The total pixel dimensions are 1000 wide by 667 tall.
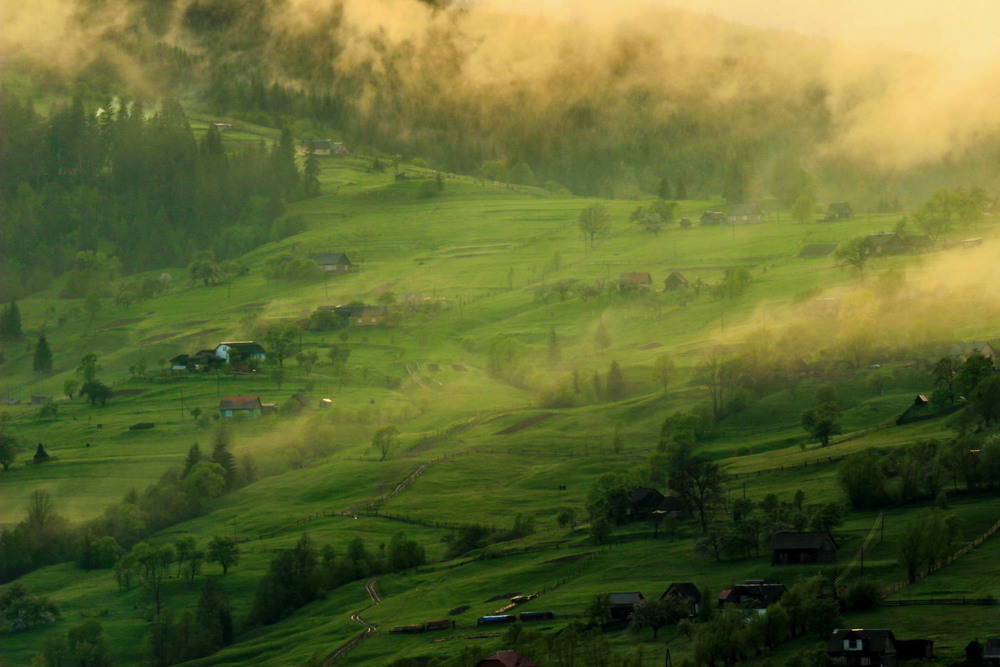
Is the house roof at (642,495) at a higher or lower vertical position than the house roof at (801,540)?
lower

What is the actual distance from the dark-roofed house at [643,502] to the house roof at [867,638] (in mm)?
52440

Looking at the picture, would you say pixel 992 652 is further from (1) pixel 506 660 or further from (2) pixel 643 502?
(2) pixel 643 502

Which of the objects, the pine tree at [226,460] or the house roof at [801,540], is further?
the pine tree at [226,460]

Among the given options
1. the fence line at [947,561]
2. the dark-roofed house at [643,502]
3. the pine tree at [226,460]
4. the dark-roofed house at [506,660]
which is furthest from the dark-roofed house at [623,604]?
the pine tree at [226,460]

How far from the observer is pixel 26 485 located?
192500 millimetres

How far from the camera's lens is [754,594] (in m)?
110

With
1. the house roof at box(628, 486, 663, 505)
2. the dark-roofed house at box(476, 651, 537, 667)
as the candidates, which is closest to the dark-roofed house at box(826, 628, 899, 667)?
the dark-roofed house at box(476, 651, 537, 667)

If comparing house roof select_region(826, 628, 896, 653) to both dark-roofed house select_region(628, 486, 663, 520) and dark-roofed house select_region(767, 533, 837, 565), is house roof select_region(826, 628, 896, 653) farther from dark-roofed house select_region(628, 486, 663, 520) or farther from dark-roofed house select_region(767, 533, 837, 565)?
dark-roofed house select_region(628, 486, 663, 520)

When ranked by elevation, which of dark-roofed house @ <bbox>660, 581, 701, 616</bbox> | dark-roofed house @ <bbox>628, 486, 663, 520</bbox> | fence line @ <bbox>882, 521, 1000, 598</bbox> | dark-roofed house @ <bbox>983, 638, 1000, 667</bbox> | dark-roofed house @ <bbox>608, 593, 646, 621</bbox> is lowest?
dark-roofed house @ <bbox>628, 486, 663, 520</bbox>

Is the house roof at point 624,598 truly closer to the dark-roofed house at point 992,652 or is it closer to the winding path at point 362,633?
the winding path at point 362,633

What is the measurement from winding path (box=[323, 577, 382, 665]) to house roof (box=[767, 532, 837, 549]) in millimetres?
32306

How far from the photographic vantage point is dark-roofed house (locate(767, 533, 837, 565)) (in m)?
119

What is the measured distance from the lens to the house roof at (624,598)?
115 meters

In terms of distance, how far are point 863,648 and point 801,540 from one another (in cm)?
2891
